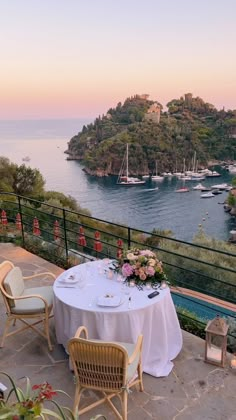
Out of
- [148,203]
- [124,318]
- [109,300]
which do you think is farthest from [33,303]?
[148,203]

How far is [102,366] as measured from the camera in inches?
91.5

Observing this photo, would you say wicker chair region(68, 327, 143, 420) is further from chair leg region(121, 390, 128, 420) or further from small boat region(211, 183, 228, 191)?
small boat region(211, 183, 228, 191)

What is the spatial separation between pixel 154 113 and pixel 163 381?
9173 cm

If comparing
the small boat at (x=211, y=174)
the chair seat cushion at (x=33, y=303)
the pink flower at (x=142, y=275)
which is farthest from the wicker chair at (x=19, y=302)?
the small boat at (x=211, y=174)

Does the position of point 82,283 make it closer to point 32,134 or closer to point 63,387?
point 63,387

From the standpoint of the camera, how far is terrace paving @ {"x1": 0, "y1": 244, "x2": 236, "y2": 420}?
103 inches

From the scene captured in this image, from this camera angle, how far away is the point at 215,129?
85.8m

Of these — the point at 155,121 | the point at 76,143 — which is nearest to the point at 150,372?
the point at 155,121

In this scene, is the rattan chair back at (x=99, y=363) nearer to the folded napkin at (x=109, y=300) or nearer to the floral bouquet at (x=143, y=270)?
the folded napkin at (x=109, y=300)

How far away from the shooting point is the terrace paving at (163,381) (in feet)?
8.57

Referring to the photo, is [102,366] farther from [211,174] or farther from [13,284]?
[211,174]

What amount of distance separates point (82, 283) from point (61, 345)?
0.72 metres

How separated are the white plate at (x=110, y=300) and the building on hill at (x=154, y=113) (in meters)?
85.4

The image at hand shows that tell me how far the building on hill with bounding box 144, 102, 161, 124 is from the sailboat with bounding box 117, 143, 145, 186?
19.7 meters
